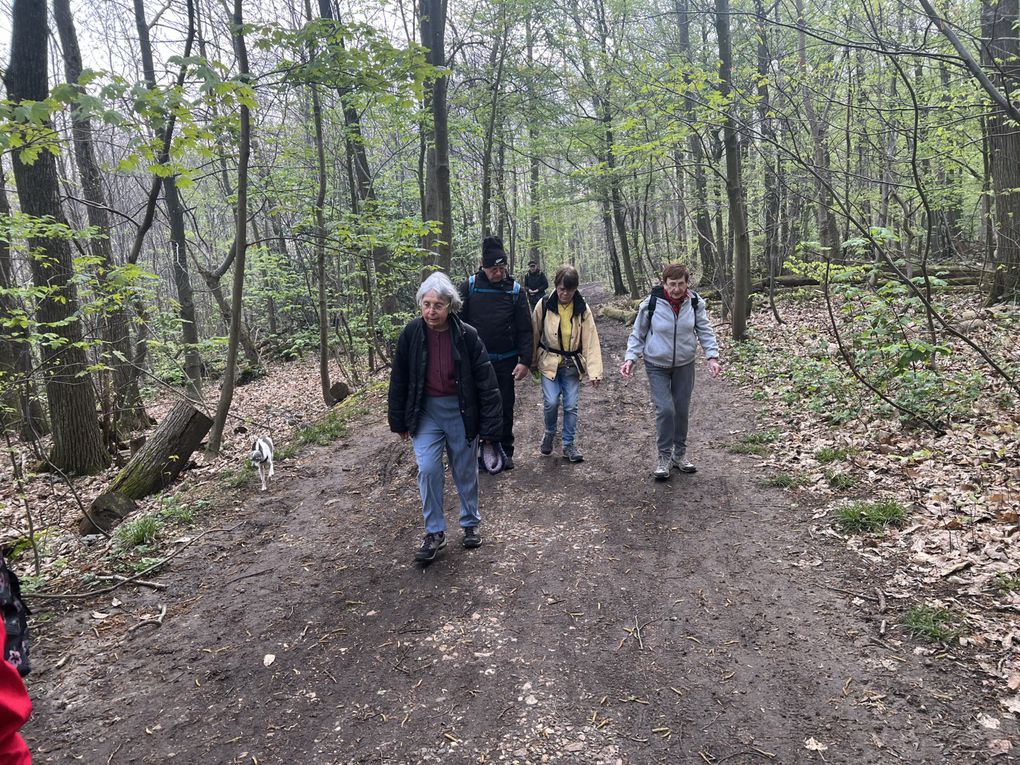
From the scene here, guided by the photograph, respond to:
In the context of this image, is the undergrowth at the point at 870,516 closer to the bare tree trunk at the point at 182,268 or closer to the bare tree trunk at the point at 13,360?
the bare tree trunk at the point at 13,360

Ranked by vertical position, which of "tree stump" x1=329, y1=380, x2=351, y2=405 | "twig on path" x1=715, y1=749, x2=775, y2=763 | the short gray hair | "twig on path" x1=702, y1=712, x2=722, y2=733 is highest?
the short gray hair

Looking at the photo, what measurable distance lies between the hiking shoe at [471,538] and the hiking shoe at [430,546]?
20 centimetres

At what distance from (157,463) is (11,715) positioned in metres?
6.93

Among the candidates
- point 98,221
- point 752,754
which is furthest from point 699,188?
point 752,754

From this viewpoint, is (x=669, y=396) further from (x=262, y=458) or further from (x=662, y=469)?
(x=262, y=458)

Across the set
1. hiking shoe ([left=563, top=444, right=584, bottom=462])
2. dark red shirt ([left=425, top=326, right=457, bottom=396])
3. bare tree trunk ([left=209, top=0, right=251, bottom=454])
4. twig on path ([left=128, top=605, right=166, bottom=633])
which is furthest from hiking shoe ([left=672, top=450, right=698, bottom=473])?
bare tree trunk ([left=209, top=0, right=251, bottom=454])

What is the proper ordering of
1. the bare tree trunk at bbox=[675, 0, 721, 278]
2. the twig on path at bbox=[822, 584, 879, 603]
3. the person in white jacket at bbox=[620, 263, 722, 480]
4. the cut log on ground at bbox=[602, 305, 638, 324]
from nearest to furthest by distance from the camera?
the twig on path at bbox=[822, 584, 879, 603] → the person in white jacket at bbox=[620, 263, 722, 480] → the bare tree trunk at bbox=[675, 0, 721, 278] → the cut log on ground at bbox=[602, 305, 638, 324]

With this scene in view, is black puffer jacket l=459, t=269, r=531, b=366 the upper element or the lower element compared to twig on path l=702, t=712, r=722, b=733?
upper

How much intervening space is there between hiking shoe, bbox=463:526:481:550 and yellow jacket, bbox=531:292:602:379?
228cm

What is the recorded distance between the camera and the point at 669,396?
5926 mm

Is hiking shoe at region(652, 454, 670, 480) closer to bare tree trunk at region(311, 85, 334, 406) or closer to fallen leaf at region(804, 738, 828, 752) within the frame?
fallen leaf at region(804, 738, 828, 752)

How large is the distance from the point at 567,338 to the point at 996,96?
13.0 ft

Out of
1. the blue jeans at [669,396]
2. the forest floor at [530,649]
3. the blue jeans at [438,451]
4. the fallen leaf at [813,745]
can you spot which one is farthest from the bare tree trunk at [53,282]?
the fallen leaf at [813,745]

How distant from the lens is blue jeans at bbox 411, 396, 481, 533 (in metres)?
4.41
